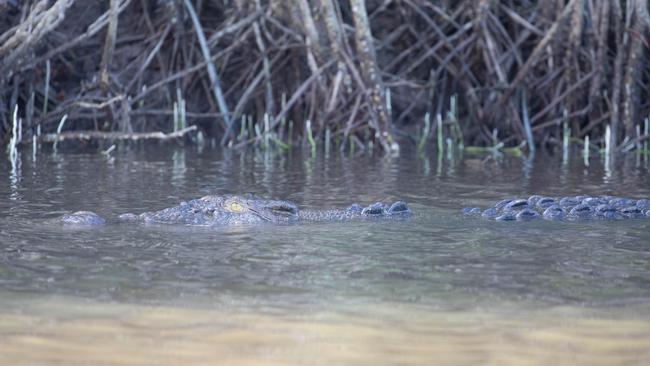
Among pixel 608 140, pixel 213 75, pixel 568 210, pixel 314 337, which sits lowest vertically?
pixel 314 337

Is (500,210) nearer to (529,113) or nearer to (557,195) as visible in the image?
(557,195)

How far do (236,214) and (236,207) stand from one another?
0.04 metres

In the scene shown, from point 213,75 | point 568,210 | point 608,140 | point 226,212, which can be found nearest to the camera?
point 226,212

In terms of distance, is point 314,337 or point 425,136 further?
point 425,136

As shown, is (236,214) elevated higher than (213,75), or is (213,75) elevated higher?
(213,75)

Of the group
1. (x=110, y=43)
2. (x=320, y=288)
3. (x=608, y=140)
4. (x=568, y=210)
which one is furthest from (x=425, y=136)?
(x=320, y=288)

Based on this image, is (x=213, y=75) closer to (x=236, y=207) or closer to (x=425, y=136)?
(x=425, y=136)

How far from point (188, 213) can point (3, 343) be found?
2734 millimetres

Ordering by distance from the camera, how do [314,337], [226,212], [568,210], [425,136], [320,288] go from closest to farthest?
[314,337], [320,288], [226,212], [568,210], [425,136]

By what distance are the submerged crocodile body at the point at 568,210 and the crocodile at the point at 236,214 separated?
0.55m

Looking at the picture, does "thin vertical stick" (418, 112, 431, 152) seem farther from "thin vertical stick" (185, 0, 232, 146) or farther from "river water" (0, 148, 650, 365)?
"river water" (0, 148, 650, 365)

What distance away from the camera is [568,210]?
6.69 meters

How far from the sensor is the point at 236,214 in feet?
20.9

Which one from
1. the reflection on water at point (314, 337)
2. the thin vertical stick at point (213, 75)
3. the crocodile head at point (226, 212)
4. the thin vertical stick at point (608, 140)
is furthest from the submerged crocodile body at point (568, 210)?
the thin vertical stick at point (213, 75)
